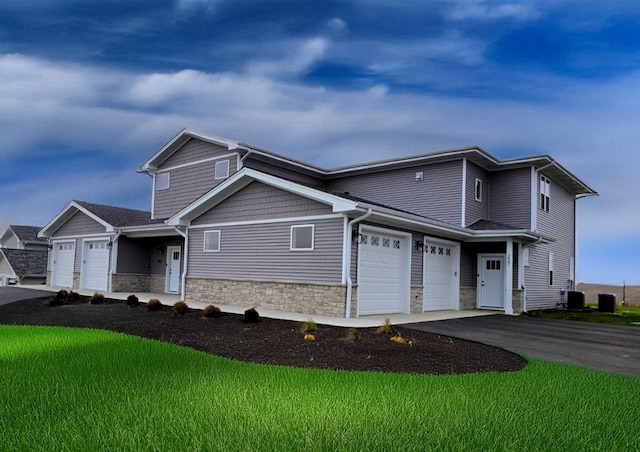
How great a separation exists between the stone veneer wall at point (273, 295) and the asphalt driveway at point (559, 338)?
7.33 feet

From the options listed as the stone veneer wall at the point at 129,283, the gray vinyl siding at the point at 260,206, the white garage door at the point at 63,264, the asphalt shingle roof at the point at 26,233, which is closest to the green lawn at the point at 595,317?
the gray vinyl siding at the point at 260,206

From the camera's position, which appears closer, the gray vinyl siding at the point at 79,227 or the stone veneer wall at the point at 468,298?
the stone veneer wall at the point at 468,298

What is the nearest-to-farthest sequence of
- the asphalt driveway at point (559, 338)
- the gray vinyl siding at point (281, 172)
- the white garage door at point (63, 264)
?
the asphalt driveway at point (559, 338)
the gray vinyl siding at point (281, 172)
the white garage door at point (63, 264)

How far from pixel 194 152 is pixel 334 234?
35.6 feet

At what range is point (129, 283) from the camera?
21.9 metres

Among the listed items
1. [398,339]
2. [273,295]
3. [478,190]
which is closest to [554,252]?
[478,190]

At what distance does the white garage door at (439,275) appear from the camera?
15.9 meters

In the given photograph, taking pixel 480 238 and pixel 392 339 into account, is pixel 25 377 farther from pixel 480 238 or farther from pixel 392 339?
pixel 480 238

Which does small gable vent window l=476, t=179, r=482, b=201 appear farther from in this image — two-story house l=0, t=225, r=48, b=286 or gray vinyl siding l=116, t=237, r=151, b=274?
two-story house l=0, t=225, r=48, b=286

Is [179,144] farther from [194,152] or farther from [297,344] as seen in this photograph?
[297,344]

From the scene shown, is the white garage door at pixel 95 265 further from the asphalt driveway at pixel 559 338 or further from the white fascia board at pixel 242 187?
the asphalt driveway at pixel 559 338

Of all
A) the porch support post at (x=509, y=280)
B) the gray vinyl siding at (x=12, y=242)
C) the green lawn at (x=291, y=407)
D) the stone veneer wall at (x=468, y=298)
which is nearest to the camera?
the green lawn at (x=291, y=407)

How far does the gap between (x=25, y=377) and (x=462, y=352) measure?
660cm

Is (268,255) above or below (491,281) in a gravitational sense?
above
